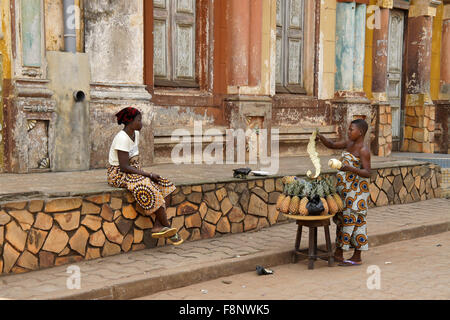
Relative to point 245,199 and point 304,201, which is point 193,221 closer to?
point 245,199

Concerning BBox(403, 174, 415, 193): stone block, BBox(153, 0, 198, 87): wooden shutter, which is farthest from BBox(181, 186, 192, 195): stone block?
BBox(403, 174, 415, 193): stone block

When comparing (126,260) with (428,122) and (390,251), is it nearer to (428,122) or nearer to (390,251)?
(390,251)

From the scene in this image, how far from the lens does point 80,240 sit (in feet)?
18.2

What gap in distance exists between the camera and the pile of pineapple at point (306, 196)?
5.68m

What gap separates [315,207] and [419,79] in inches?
347

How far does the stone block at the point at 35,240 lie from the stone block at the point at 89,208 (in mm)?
431

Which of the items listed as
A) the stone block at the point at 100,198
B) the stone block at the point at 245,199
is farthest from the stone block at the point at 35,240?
the stone block at the point at 245,199

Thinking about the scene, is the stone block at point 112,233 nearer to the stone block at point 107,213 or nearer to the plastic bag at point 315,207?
the stone block at point 107,213

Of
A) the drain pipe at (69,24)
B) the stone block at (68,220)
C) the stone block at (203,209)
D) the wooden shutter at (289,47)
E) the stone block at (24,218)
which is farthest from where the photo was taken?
the wooden shutter at (289,47)

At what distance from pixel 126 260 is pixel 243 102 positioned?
14.9 feet

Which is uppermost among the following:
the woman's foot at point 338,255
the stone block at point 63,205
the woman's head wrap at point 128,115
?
the woman's head wrap at point 128,115

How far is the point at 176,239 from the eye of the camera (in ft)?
20.1

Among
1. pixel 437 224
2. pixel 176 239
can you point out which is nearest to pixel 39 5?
pixel 176 239


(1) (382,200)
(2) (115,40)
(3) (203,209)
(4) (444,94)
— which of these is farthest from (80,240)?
(4) (444,94)
